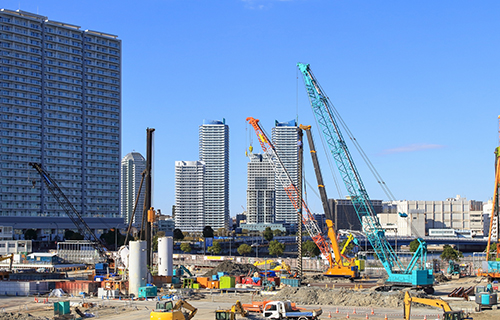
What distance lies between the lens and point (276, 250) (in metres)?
186

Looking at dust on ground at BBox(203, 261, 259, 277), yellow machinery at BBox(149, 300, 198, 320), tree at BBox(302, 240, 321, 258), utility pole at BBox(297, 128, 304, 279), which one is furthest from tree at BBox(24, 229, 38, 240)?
yellow machinery at BBox(149, 300, 198, 320)

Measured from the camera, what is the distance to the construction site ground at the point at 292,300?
54.4m

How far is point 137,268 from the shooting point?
71688 millimetres

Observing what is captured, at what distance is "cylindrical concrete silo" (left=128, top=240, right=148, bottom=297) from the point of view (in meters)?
71.5

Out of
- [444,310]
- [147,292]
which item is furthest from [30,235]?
[444,310]

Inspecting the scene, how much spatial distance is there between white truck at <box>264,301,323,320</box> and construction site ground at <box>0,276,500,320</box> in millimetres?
2752

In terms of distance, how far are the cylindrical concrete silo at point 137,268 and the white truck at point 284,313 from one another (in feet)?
83.9

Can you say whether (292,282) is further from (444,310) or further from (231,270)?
(444,310)

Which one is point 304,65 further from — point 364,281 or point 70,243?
point 70,243

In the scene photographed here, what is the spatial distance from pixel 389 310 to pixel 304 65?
4957 cm

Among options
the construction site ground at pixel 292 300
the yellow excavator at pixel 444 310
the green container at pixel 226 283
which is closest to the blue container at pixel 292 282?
the green container at pixel 226 283

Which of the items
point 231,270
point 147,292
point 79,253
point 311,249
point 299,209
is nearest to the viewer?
point 147,292

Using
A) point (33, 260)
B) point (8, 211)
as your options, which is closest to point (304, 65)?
point (33, 260)

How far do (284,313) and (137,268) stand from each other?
2735 centimetres
